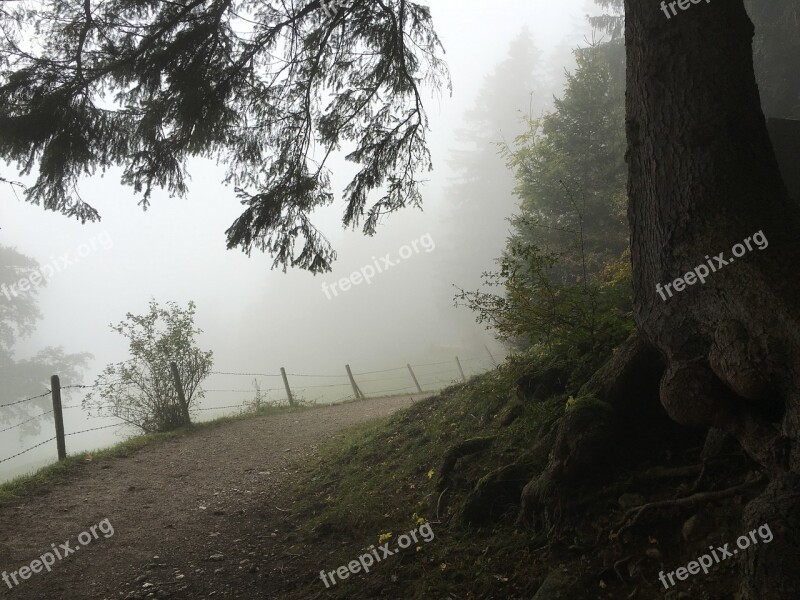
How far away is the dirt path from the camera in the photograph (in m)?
4.02

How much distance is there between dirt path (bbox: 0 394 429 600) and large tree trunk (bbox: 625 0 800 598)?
3287mm

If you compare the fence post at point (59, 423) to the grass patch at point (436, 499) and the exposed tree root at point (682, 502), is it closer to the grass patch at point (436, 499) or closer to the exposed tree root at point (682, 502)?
the grass patch at point (436, 499)

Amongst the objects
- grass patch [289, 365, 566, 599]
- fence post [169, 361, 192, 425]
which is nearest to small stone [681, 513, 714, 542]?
grass patch [289, 365, 566, 599]

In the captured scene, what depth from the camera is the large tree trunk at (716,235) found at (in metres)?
2.11

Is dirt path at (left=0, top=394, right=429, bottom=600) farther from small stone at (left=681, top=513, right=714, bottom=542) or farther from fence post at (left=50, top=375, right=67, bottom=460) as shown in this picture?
small stone at (left=681, top=513, right=714, bottom=542)

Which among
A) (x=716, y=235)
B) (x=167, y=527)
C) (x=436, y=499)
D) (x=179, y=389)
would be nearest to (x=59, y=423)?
(x=179, y=389)

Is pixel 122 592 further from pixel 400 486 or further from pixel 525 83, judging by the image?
pixel 525 83

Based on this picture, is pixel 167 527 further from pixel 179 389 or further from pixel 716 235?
pixel 716 235

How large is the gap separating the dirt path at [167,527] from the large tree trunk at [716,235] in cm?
329

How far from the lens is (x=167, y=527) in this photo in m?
5.30

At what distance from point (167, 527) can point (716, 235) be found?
583 centimetres

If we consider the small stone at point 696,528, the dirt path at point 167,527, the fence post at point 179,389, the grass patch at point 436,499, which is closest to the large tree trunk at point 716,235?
the small stone at point 696,528

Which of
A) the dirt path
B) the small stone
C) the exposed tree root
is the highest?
the dirt path

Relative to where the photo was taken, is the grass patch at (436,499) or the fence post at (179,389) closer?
the grass patch at (436,499)
